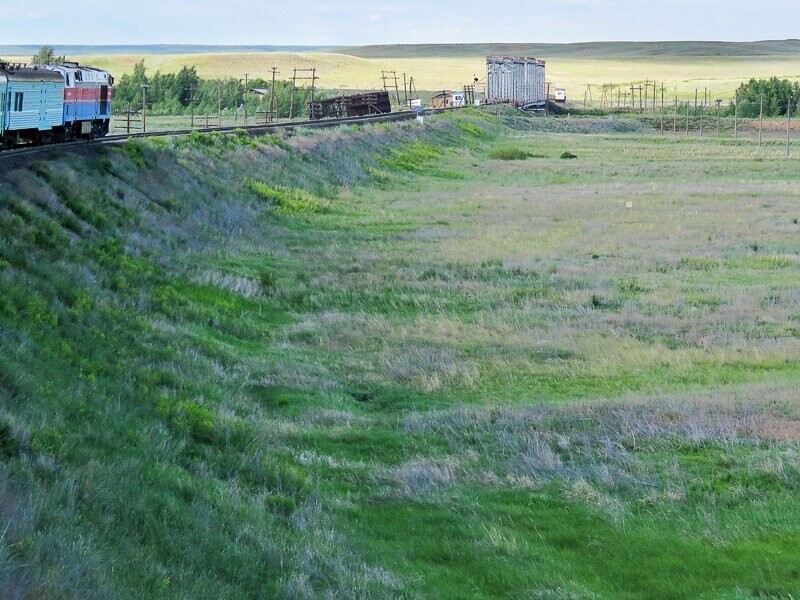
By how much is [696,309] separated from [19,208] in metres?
12.2

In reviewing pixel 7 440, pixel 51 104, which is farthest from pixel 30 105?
pixel 7 440

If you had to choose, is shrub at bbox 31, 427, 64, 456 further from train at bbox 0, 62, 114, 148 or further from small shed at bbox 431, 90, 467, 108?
small shed at bbox 431, 90, 467, 108

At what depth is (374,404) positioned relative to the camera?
15734 mm

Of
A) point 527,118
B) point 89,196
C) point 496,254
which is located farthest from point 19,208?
point 527,118

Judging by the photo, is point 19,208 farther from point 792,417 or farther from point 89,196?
point 792,417

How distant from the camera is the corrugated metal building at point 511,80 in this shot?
157 meters

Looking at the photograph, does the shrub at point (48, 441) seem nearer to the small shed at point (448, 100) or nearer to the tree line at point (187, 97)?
the tree line at point (187, 97)

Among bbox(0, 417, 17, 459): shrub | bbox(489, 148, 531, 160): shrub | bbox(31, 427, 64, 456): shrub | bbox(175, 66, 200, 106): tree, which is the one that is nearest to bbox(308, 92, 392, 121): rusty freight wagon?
bbox(489, 148, 531, 160): shrub

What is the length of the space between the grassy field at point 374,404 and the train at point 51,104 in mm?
1590

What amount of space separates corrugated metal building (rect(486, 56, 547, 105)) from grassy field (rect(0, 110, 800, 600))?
12540 centimetres

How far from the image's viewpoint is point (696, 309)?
2244 cm

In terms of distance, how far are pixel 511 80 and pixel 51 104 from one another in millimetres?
133457

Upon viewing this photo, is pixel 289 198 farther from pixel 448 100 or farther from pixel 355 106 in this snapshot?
pixel 448 100

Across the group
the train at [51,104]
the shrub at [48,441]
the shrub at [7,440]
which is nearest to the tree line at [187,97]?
the train at [51,104]
